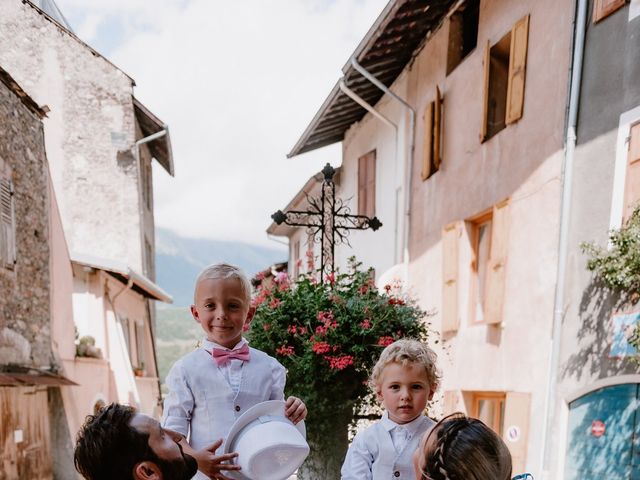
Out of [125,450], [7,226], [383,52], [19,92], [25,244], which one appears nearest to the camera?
[125,450]

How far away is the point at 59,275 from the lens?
9531 millimetres

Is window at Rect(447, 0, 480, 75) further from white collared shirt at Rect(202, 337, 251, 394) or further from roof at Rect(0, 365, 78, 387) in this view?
white collared shirt at Rect(202, 337, 251, 394)

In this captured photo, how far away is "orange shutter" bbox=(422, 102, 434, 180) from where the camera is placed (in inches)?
348

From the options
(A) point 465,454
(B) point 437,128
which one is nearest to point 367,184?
(B) point 437,128

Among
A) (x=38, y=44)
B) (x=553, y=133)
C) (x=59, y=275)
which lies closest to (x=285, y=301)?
(x=553, y=133)

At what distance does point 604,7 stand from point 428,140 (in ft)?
11.8

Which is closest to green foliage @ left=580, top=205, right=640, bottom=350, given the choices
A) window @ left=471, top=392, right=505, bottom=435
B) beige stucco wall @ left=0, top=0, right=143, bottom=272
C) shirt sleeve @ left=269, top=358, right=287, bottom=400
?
window @ left=471, top=392, right=505, bottom=435

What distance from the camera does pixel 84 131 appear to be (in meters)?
14.0

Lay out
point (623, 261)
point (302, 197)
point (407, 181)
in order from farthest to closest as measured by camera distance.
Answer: point (302, 197) < point (407, 181) < point (623, 261)

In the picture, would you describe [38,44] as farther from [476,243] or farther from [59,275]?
[476,243]

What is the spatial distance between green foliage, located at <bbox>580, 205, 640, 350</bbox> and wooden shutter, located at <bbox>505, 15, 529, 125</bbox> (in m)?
2.07

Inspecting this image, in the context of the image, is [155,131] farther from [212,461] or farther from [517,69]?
[212,461]

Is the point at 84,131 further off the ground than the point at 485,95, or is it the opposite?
the point at 485,95

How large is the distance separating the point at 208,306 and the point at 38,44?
13.1 m
